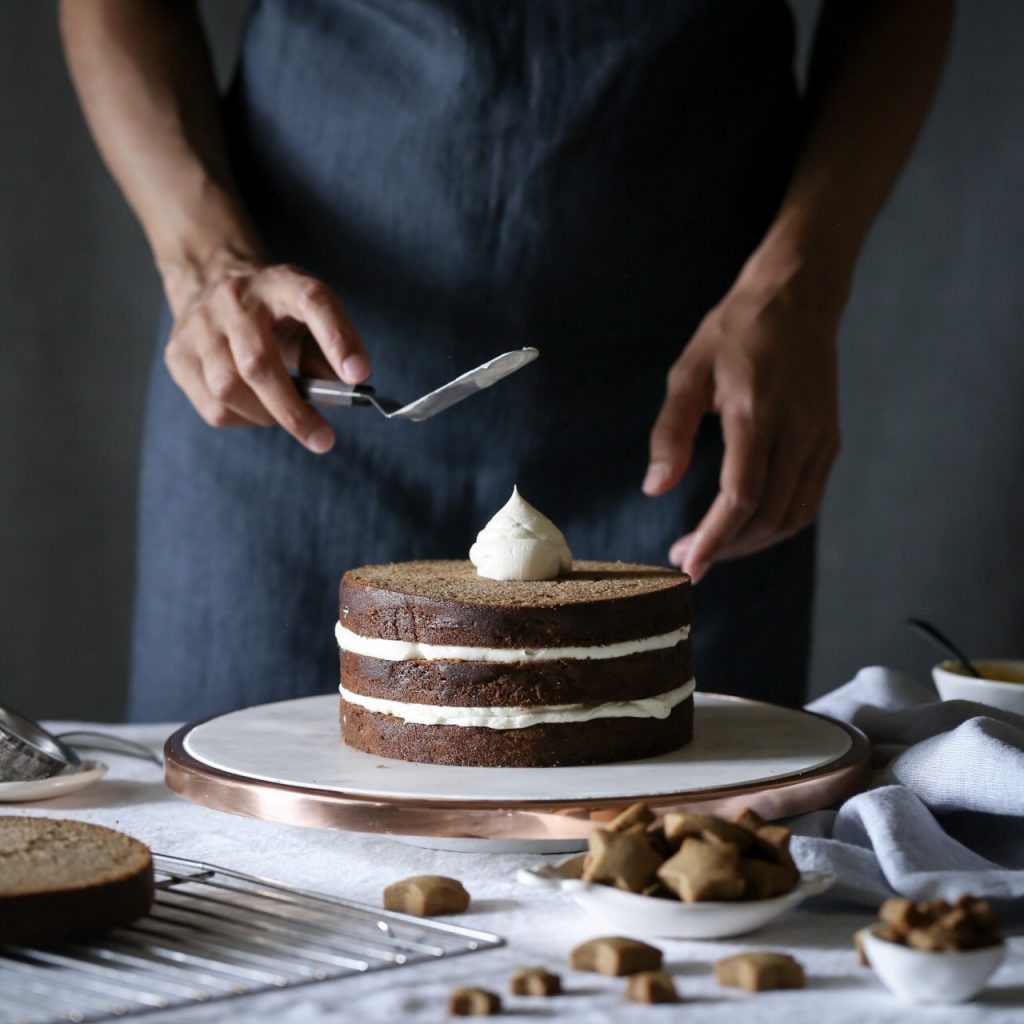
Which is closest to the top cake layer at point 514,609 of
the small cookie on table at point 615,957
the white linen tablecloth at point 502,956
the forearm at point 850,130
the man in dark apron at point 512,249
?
the white linen tablecloth at point 502,956

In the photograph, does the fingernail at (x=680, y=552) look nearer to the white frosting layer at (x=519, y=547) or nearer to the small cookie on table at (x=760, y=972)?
the white frosting layer at (x=519, y=547)

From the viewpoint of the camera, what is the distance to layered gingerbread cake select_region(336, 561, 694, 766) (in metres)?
1.17

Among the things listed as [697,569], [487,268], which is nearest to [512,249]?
[487,268]

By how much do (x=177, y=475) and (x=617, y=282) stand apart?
0.64m

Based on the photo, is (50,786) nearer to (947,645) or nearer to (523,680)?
(523,680)

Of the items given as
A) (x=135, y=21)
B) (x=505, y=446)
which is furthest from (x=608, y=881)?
(x=135, y=21)

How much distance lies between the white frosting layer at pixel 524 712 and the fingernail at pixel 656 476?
522mm

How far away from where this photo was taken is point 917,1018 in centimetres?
73

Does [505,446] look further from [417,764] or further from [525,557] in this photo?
[417,764]

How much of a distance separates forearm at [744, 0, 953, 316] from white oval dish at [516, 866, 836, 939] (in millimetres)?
1072

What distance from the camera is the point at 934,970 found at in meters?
0.73

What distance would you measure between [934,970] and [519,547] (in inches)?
24.0

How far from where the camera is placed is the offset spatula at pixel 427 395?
131 cm

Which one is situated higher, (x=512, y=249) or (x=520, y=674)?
(x=512, y=249)
